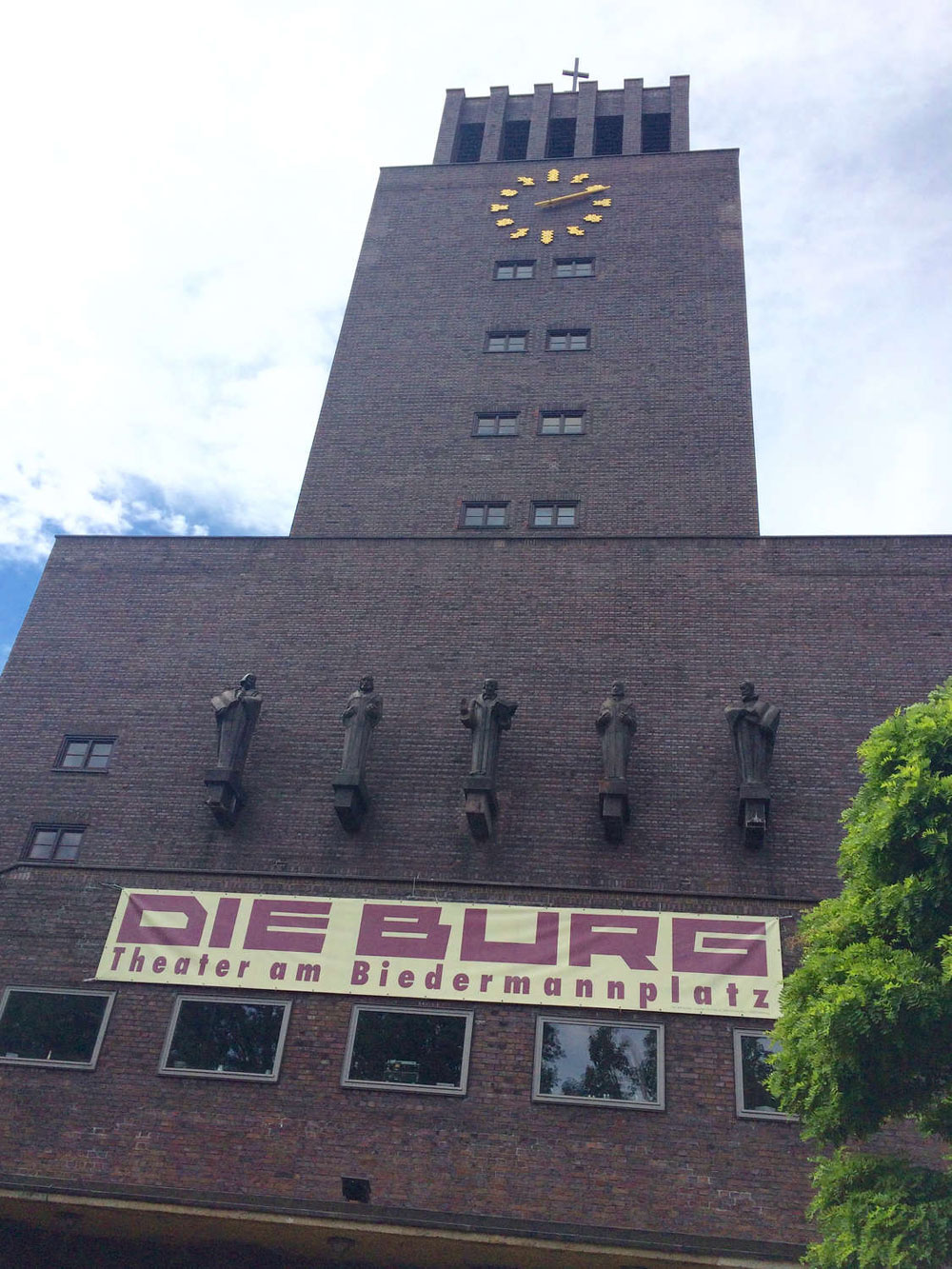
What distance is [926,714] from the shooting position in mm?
11805

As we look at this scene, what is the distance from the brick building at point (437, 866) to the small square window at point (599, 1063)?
0.05 meters

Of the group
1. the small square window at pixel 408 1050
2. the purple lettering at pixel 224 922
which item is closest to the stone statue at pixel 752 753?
the small square window at pixel 408 1050

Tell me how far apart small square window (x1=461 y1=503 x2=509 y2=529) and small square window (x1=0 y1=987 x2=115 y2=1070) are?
41.8ft

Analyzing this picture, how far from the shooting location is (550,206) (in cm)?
3275

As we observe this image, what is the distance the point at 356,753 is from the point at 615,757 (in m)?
4.14

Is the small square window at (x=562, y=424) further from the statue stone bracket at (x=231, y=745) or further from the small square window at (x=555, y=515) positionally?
the statue stone bracket at (x=231, y=745)

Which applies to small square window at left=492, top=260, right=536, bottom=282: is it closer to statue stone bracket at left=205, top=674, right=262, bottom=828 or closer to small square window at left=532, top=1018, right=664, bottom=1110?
statue stone bracket at left=205, top=674, right=262, bottom=828

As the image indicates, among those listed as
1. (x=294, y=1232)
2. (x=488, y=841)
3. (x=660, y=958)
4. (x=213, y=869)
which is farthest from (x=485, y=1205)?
(x=213, y=869)

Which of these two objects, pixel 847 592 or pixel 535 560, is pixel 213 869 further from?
pixel 847 592

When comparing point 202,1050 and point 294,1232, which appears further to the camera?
point 202,1050

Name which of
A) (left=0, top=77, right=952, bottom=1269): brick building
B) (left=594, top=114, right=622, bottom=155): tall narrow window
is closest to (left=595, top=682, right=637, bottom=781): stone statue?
(left=0, top=77, right=952, bottom=1269): brick building

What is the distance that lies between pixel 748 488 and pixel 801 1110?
1596 centimetres

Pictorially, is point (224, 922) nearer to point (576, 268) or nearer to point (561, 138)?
point (576, 268)

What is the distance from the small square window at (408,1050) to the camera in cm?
1544
